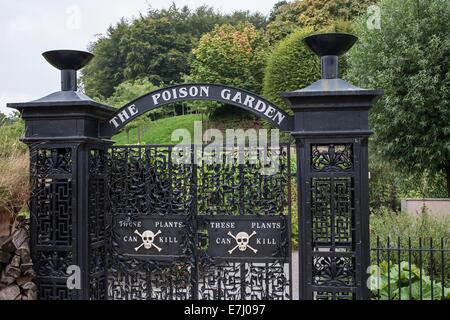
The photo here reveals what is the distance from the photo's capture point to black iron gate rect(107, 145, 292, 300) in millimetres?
5668

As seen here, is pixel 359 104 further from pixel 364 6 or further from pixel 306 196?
pixel 364 6

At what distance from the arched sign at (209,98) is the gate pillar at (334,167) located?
0.26 m

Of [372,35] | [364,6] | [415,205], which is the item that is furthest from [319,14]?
[415,205]

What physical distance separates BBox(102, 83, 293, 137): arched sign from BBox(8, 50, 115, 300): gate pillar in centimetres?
36

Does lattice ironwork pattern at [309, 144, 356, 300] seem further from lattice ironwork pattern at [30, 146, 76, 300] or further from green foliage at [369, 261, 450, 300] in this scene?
lattice ironwork pattern at [30, 146, 76, 300]

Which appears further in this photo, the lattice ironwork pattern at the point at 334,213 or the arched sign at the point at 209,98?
the arched sign at the point at 209,98

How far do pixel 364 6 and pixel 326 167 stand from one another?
29.6m

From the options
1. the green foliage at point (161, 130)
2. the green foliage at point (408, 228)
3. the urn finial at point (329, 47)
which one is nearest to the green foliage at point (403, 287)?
the green foliage at point (408, 228)

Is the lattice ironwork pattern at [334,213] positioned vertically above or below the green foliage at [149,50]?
below

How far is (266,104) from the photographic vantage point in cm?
562

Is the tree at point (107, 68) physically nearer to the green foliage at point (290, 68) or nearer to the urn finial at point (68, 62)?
the green foliage at point (290, 68)

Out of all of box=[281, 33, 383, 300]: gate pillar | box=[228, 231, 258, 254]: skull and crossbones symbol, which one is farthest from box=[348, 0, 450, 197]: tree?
box=[228, 231, 258, 254]: skull and crossbones symbol

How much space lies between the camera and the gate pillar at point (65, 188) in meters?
5.63

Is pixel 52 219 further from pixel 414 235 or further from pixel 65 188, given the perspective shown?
pixel 414 235
